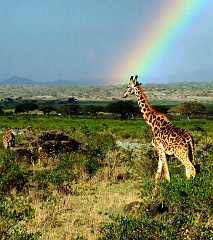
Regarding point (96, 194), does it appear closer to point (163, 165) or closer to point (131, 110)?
point (163, 165)

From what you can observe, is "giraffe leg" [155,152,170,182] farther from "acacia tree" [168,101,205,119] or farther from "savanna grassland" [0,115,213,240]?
"acacia tree" [168,101,205,119]

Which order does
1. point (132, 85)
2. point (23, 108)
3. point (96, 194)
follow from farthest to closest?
point (23, 108), point (132, 85), point (96, 194)

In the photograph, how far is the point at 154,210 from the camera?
9555mm

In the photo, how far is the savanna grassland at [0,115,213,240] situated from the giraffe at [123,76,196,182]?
48 cm

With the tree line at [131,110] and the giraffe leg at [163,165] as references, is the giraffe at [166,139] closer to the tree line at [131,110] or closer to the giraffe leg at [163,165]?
the giraffe leg at [163,165]

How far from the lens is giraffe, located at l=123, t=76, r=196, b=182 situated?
11039mm

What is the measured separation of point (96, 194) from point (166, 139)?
284 centimetres

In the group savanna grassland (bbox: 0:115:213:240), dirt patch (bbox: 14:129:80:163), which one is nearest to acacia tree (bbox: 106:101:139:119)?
savanna grassland (bbox: 0:115:213:240)

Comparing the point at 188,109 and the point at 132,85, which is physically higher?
the point at 132,85

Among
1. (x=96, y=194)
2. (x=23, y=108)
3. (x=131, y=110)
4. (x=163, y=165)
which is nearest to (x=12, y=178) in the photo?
→ (x=96, y=194)

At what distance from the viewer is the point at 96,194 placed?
1245 centimetres

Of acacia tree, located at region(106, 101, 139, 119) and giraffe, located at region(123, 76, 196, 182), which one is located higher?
giraffe, located at region(123, 76, 196, 182)

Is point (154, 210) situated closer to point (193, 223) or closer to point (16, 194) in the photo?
point (193, 223)

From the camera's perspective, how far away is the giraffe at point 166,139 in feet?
36.2
